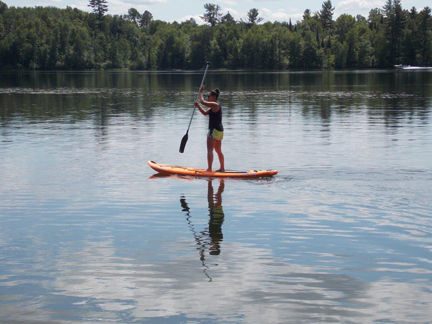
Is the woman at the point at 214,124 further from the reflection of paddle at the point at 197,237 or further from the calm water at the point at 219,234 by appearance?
the reflection of paddle at the point at 197,237

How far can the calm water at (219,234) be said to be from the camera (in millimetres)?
8852

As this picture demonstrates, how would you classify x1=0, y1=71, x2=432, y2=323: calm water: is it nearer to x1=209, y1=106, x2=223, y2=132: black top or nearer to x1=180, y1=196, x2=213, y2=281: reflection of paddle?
x1=180, y1=196, x2=213, y2=281: reflection of paddle

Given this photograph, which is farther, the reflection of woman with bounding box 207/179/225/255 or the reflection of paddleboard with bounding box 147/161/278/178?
the reflection of paddleboard with bounding box 147/161/278/178

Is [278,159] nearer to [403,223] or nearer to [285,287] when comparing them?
[403,223]

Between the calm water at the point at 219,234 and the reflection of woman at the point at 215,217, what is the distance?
0.04 meters

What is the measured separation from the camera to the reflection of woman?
1149cm

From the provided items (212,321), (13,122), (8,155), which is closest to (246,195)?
(212,321)

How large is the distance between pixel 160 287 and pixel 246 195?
6494 millimetres

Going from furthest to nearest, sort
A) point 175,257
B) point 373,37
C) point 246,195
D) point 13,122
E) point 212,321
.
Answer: point 373,37 → point 13,122 → point 246,195 → point 175,257 → point 212,321

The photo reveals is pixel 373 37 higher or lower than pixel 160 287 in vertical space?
higher

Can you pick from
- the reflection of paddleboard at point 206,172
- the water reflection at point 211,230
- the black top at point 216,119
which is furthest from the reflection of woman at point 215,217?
the black top at point 216,119

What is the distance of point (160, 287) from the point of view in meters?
9.47

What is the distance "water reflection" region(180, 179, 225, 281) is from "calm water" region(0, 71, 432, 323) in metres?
0.04

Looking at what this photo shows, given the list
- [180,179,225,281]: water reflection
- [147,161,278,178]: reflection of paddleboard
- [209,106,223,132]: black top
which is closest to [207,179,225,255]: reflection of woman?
[180,179,225,281]: water reflection
